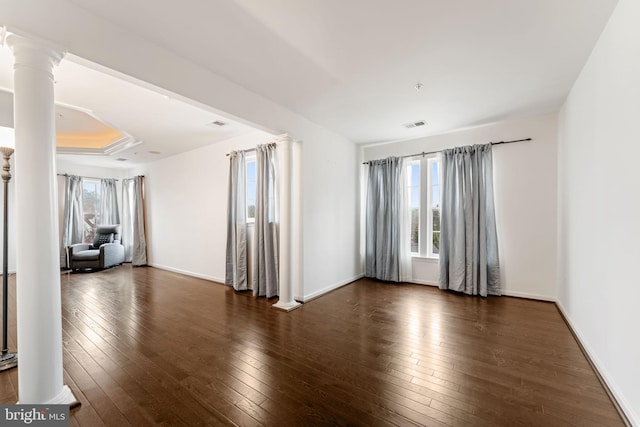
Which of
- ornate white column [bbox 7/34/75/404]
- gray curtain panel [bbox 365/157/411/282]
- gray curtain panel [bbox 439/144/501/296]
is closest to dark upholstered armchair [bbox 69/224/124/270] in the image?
ornate white column [bbox 7/34/75/404]

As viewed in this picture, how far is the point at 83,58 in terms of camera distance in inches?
68.5

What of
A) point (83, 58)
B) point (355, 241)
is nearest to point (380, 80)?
point (83, 58)

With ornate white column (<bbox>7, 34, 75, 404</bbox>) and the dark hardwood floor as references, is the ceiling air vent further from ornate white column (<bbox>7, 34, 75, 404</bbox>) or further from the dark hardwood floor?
ornate white column (<bbox>7, 34, 75, 404</bbox>)

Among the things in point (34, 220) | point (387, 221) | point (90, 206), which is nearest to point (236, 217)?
point (387, 221)

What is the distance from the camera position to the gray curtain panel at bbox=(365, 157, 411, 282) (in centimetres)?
479

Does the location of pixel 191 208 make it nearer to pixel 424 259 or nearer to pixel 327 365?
pixel 327 365

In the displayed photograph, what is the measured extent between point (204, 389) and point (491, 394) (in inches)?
79.6

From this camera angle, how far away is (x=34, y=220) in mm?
1517

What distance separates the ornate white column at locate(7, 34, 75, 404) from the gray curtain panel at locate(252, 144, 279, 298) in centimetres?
257

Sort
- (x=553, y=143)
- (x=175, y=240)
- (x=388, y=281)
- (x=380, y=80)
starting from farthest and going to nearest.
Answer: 1. (x=175, y=240)
2. (x=388, y=281)
3. (x=553, y=143)
4. (x=380, y=80)

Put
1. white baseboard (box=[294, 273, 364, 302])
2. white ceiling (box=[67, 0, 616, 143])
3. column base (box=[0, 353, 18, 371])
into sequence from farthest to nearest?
white baseboard (box=[294, 273, 364, 302]) < column base (box=[0, 353, 18, 371]) < white ceiling (box=[67, 0, 616, 143])

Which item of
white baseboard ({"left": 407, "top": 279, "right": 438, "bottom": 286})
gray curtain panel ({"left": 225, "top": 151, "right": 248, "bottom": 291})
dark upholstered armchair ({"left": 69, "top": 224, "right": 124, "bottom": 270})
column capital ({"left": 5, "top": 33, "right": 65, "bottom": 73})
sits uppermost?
column capital ({"left": 5, "top": 33, "right": 65, "bottom": 73})

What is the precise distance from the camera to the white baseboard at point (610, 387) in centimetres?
157

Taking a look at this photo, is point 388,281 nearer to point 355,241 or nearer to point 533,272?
point 355,241
